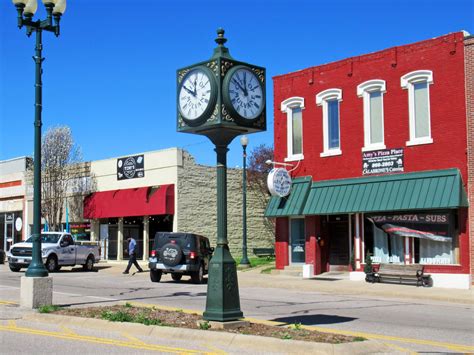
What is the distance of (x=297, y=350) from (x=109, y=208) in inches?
1147

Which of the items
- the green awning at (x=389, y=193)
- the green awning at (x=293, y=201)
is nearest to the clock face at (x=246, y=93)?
the green awning at (x=389, y=193)

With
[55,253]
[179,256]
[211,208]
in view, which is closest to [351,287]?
[179,256]

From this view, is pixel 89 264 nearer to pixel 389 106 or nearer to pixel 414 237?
pixel 414 237

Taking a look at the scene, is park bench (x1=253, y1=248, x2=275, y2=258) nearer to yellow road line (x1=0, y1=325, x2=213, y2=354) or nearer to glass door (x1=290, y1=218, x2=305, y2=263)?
glass door (x1=290, y1=218, x2=305, y2=263)

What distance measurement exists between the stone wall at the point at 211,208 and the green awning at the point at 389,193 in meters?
10.0

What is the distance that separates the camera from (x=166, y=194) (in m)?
33.1

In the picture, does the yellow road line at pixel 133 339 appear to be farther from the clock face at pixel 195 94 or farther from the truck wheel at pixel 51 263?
the truck wheel at pixel 51 263

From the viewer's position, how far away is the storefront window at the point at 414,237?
850 inches

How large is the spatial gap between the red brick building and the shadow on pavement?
9.30m

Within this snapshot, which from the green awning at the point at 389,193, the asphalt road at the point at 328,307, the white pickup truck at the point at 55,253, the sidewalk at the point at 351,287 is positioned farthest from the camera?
the white pickup truck at the point at 55,253

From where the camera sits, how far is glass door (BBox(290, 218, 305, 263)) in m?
26.4

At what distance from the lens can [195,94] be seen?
32.3 ft

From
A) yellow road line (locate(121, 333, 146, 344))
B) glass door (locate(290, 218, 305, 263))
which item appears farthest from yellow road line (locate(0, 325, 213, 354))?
glass door (locate(290, 218, 305, 263))

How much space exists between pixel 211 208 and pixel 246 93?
84.4 ft
